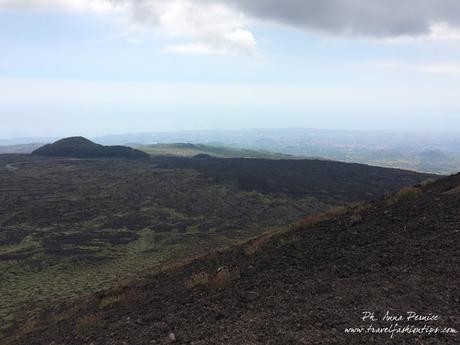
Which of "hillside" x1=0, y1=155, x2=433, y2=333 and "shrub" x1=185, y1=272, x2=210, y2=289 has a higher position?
"shrub" x1=185, y1=272, x2=210, y2=289

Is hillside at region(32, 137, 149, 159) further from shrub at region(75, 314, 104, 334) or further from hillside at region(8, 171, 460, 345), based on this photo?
shrub at region(75, 314, 104, 334)

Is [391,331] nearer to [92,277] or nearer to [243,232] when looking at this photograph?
[92,277]

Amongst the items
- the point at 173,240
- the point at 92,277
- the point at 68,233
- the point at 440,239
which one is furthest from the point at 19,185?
the point at 440,239

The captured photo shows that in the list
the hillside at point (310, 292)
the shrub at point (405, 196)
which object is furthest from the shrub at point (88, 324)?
the shrub at point (405, 196)

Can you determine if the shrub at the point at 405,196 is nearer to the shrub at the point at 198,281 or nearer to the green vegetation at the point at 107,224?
the shrub at the point at 198,281

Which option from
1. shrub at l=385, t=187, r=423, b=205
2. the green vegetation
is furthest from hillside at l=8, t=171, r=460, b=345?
the green vegetation

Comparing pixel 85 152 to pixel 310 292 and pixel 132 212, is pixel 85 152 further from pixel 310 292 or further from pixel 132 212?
pixel 310 292
